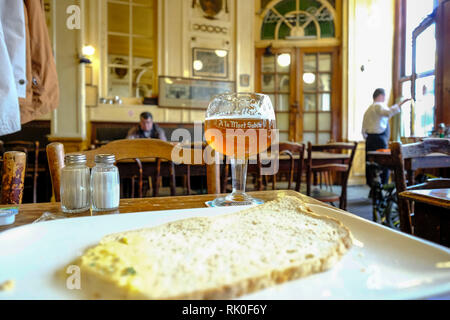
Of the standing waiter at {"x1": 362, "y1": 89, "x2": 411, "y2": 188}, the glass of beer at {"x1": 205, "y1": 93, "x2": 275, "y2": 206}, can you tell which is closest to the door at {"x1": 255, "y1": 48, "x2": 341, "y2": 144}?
the standing waiter at {"x1": 362, "y1": 89, "x2": 411, "y2": 188}

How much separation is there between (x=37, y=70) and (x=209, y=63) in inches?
225

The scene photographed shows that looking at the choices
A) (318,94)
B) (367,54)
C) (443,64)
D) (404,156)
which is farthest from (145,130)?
(367,54)

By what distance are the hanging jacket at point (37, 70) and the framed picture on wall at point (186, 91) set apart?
517 cm

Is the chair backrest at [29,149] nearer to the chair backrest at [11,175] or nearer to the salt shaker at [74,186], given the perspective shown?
the chair backrest at [11,175]

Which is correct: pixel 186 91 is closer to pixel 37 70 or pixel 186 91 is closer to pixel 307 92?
pixel 307 92

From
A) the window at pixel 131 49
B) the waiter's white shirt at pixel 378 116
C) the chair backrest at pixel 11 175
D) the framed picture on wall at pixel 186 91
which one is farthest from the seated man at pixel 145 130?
the chair backrest at pixel 11 175

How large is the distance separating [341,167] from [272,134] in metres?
2.32

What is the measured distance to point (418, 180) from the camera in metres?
3.95

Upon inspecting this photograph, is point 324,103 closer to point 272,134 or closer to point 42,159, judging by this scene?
point 42,159

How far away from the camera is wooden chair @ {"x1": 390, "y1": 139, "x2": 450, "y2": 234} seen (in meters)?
1.16

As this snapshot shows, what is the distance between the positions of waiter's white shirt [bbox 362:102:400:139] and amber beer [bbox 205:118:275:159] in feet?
16.0

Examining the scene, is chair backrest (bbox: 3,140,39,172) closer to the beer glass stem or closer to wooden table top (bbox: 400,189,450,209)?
the beer glass stem

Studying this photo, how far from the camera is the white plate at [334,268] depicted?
0.85 feet

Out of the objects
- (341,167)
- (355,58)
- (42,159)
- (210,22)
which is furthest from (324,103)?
(42,159)
